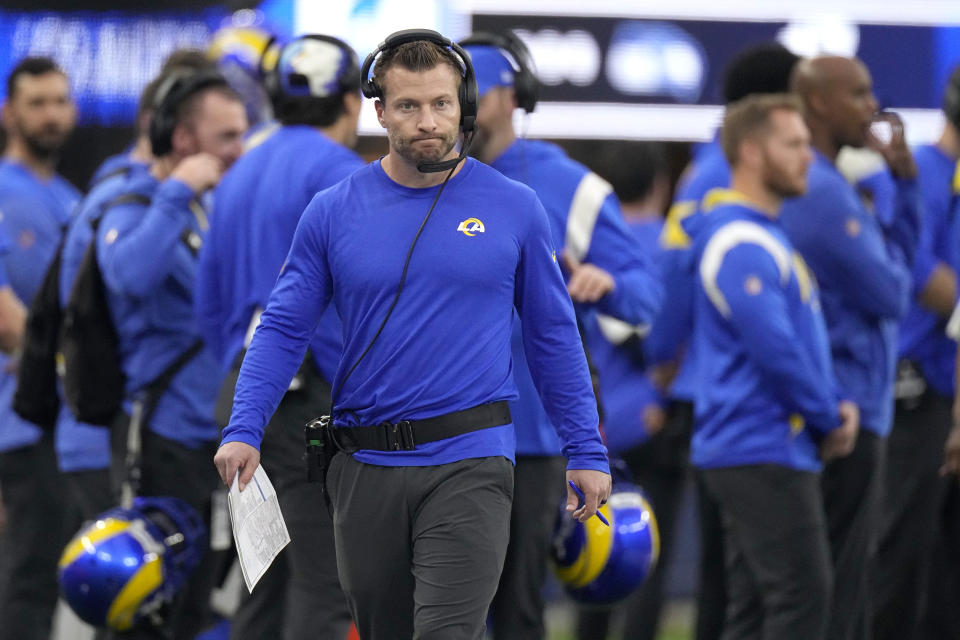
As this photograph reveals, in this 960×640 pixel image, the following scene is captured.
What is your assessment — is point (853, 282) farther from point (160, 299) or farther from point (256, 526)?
point (256, 526)

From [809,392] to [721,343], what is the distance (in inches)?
15.2

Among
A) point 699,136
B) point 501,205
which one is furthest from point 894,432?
point 501,205

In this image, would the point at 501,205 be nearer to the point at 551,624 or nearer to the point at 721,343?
the point at 721,343

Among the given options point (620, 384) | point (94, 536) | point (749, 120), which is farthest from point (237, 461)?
point (620, 384)

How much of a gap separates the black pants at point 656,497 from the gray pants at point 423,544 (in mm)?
2968

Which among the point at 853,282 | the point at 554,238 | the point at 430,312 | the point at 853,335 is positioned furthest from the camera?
the point at 853,335

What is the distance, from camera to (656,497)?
22.6 feet

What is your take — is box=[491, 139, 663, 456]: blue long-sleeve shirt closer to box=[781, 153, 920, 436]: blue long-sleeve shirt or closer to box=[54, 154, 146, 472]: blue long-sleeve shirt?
box=[781, 153, 920, 436]: blue long-sleeve shirt

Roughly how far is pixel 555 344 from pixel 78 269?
2384 millimetres

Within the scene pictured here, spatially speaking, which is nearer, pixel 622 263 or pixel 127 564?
pixel 127 564

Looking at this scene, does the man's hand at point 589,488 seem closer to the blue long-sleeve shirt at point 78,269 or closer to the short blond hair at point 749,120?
the short blond hair at point 749,120

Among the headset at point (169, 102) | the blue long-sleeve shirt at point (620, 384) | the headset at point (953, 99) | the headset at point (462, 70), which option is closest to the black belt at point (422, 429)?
the headset at point (462, 70)

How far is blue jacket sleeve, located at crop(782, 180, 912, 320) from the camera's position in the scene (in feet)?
18.4

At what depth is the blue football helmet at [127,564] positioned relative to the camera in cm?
498
